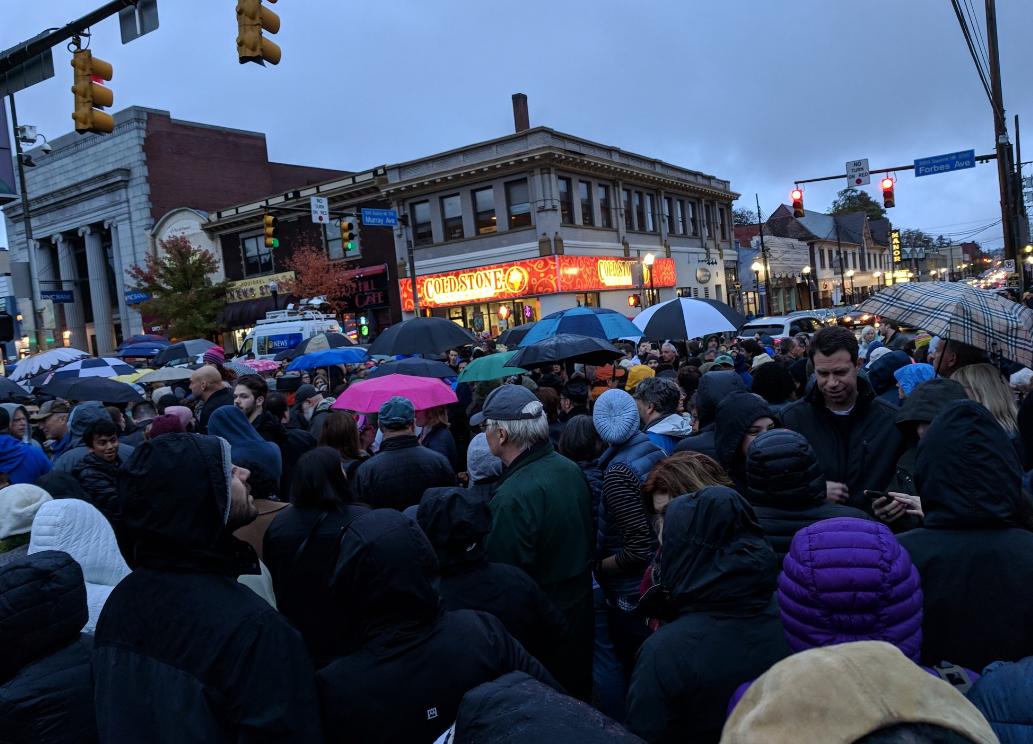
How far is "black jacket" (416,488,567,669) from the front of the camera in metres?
2.68

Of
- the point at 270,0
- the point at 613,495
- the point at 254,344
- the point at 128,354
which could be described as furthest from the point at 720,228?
the point at 613,495

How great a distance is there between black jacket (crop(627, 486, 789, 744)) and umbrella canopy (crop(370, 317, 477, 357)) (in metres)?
7.88

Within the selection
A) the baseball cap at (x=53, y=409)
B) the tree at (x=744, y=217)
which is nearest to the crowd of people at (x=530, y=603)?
the baseball cap at (x=53, y=409)

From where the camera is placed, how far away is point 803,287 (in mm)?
61000

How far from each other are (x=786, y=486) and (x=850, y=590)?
2.65 feet

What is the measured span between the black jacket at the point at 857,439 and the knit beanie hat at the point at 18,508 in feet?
13.6

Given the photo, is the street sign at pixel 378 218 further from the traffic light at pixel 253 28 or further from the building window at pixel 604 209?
the building window at pixel 604 209

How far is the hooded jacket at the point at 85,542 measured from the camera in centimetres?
293

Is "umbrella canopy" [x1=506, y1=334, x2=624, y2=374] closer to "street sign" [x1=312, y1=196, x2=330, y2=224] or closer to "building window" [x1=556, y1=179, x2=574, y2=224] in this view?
"street sign" [x1=312, y1=196, x2=330, y2=224]

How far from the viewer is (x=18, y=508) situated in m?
3.27

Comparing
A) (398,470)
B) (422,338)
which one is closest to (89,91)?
(422,338)

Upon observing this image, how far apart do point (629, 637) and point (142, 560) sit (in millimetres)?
2749

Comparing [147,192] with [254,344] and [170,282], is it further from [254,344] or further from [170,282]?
[254,344]

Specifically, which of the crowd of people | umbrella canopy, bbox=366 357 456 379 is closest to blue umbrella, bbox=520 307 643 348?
umbrella canopy, bbox=366 357 456 379
